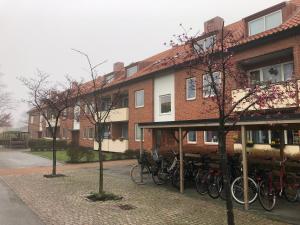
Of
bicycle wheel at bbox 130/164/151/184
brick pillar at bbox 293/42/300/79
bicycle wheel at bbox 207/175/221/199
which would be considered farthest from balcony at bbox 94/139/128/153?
bicycle wheel at bbox 207/175/221/199

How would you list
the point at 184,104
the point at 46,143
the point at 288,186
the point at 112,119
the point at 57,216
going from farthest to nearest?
the point at 46,143 < the point at 112,119 < the point at 184,104 < the point at 288,186 < the point at 57,216

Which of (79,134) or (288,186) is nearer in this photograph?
(288,186)

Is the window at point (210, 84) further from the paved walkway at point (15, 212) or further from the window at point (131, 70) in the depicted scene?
the window at point (131, 70)

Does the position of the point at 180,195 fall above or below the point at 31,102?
below

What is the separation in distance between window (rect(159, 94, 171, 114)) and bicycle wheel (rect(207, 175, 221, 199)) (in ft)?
44.5

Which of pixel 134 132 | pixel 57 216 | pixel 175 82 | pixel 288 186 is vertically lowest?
pixel 57 216

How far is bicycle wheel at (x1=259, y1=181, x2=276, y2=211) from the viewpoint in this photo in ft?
29.0

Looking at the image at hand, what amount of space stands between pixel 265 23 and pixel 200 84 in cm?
709

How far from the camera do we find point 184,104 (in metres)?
22.6

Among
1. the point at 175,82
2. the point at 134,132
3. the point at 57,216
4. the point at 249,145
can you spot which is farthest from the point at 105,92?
the point at 57,216

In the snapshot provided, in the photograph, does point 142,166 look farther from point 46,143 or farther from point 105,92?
point 46,143

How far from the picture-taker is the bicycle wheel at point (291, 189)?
933 cm

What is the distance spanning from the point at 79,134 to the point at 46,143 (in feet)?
16.5

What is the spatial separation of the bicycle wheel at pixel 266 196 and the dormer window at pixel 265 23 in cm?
1188
